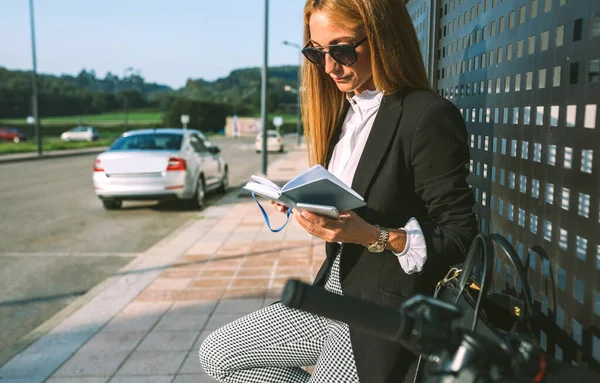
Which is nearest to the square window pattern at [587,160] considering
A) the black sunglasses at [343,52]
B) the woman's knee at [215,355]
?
the black sunglasses at [343,52]

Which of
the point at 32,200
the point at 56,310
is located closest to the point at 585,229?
the point at 56,310

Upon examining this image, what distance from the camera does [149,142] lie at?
34.8ft

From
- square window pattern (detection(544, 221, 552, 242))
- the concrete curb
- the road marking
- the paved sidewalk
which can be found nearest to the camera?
square window pattern (detection(544, 221, 552, 242))

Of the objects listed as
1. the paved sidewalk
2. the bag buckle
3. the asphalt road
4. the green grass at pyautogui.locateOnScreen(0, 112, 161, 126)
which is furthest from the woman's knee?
the green grass at pyautogui.locateOnScreen(0, 112, 161, 126)

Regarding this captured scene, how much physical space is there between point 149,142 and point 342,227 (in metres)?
9.62

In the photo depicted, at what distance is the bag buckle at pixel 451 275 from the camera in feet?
4.85

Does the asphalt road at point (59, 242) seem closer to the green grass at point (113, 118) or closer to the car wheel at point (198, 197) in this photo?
the car wheel at point (198, 197)

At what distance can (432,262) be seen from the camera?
1.53 meters

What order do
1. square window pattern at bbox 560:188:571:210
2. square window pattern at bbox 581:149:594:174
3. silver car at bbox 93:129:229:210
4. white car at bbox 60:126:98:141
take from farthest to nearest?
white car at bbox 60:126:98:141
silver car at bbox 93:129:229:210
square window pattern at bbox 560:188:571:210
square window pattern at bbox 581:149:594:174

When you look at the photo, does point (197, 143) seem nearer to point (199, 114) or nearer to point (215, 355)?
point (215, 355)

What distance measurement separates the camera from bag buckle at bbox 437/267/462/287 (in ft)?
4.85

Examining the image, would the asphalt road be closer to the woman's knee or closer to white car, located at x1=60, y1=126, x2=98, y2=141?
the woman's knee

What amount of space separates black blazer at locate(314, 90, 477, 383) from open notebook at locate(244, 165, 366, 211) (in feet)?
0.74

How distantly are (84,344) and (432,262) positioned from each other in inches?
118
